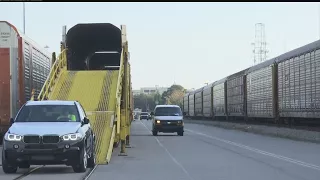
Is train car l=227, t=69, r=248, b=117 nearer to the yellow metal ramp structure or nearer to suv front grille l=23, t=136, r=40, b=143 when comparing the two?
the yellow metal ramp structure

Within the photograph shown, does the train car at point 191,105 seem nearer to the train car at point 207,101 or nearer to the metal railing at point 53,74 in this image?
the train car at point 207,101

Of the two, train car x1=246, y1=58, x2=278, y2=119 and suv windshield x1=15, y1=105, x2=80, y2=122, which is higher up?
train car x1=246, y1=58, x2=278, y2=119

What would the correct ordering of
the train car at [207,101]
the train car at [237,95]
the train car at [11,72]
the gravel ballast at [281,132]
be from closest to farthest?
the train car at [11,72]
the gravel ballast at [281,132]
the train car at [237,95]
the train car at [207,101]

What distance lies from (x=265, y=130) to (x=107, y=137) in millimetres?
21874

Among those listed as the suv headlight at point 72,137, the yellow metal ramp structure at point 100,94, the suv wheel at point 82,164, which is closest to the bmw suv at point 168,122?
the yellow metal ramp structure at point 100,94

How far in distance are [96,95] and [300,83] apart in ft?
43.6

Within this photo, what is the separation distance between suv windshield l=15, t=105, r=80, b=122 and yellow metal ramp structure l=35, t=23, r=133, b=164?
232 centimetres

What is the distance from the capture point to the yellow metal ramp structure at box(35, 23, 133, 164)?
18.5m

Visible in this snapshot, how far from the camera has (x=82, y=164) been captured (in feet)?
47.6

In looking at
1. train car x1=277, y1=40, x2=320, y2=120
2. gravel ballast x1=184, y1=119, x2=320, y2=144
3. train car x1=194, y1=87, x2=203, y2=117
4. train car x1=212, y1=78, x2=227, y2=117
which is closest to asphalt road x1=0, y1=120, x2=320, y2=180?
train car x1=277, y1=40, x2=320, y2=120

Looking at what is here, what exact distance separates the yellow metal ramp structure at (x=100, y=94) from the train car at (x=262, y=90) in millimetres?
16183

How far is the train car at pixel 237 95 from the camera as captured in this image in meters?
46.4

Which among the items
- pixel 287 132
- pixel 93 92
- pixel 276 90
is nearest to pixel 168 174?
pixel 93 92

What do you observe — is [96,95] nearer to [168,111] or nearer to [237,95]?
[168,111]
